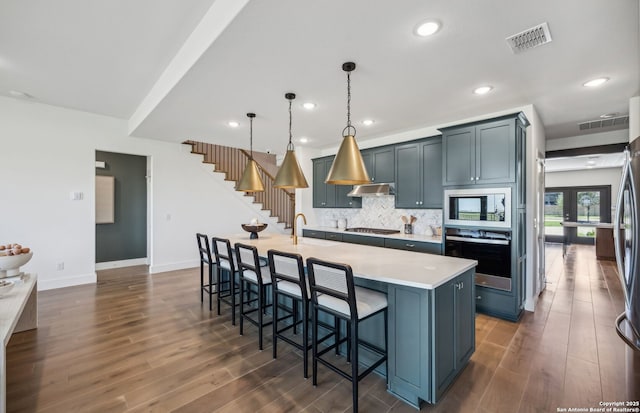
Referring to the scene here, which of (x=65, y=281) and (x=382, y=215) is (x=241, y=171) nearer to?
(x=382, y=215)

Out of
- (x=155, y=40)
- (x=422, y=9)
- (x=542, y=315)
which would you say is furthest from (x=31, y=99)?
(x=542, y=315)

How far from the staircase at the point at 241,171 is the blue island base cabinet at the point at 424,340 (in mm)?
4169

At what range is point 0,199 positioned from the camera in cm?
393

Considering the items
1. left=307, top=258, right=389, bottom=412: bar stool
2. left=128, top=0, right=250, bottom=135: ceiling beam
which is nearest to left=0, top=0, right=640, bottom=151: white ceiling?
left=128, top=0, right=250, bottom=135: ceiling beam

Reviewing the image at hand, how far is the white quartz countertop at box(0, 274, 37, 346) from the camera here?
1590 mm

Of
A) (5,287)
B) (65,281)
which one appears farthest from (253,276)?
(65,281)

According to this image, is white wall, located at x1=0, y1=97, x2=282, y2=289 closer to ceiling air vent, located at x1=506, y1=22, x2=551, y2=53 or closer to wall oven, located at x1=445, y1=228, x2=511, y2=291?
wall oven, located at x1=445, y1=228, x2=511, y2=291

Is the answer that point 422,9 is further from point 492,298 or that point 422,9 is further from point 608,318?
point 608,318

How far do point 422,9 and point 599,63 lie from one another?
1929mm

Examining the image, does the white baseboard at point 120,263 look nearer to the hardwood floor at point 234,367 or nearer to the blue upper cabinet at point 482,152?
the hardwood floor at point 234,367

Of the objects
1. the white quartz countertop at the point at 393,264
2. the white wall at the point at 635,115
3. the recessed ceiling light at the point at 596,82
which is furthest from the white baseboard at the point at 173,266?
the white wall at the point at 635,115

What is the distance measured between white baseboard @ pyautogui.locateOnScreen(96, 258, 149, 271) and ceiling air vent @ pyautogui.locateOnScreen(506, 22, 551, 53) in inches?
289

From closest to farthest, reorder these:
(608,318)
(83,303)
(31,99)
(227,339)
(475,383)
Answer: (475,383) → (227,339) → (608,318) → (83,303) → (31,99)

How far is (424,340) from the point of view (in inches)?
69.5
